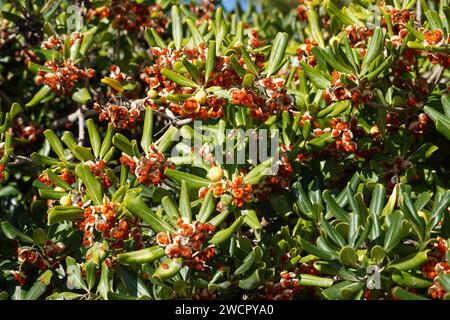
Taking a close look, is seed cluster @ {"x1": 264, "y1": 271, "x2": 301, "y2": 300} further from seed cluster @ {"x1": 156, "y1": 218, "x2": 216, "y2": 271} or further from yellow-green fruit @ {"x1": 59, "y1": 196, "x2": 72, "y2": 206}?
yellow-green fruit @ {"x1": 59, "y1": 196, "x2": 72, "y2": 206}

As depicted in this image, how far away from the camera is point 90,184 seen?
7.82 ft

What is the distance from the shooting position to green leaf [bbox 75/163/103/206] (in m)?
2.38

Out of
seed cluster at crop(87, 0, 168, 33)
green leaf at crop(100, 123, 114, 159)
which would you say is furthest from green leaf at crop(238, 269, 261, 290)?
seed cluster at crop(87, 0, 168, 33)

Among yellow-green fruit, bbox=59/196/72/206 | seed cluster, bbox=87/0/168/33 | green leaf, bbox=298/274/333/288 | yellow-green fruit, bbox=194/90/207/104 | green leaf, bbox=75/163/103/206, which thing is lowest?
green leaf, bbox=298/274/333/288

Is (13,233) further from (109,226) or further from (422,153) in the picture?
(422,153)

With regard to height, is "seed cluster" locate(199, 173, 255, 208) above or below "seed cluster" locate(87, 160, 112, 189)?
below

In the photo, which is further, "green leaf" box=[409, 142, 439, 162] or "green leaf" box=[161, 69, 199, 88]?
"green leaf" box=[409, 142, 439, 162]

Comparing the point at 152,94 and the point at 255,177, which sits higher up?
the point at 152,94

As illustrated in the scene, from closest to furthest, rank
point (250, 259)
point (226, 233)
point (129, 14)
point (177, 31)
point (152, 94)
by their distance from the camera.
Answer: point (226, 233) < point (250, 259) < point (152, 94) < point (177, 31) < point (129, 14)

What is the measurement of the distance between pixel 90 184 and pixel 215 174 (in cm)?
51

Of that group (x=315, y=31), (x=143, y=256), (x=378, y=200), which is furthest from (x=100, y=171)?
(x=315, y=31)
